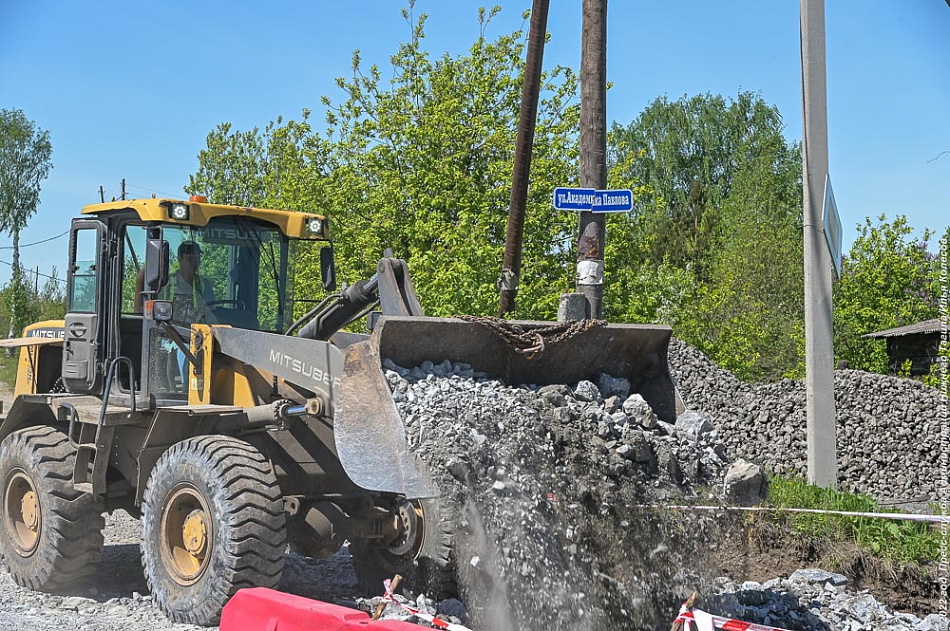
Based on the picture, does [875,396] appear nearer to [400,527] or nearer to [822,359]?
[822,359]

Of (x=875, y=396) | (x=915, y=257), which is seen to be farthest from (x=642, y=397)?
(x=915, y=257)

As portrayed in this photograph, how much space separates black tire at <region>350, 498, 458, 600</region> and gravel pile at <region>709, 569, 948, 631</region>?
1721 mm

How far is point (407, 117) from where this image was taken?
19.2 metres

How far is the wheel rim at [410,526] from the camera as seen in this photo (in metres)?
6.75

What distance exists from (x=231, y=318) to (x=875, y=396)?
9732mm

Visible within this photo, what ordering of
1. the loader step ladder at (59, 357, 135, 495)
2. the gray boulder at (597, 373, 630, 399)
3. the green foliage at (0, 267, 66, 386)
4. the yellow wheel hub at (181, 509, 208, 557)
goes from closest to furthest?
the yellow wheel hub at (181, 509, 208, 557) → the gray boulder at (597, 373, 630, 399) → the loader step ladder at (59, 357, 135, 495) → the green foliage at (0, 267, 66, 386)

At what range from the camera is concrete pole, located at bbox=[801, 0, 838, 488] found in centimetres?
921

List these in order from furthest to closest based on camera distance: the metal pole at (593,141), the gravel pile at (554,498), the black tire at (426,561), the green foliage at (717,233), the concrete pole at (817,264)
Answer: the green foliage at (717,233), the concrete pole at (817,264), the metal pole at (593,141), the black tire at (426,561), the gravel pile at (554,498)

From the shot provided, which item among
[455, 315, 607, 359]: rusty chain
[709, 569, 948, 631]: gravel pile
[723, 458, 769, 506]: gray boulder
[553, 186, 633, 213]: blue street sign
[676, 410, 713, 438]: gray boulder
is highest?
[553, 186, 633, 213]: blue street sign

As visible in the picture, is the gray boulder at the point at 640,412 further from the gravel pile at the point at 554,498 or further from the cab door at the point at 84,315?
the cab door at the point at 84,315

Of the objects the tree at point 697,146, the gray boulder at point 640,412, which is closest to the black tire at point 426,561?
the gray boulder at point 640,412

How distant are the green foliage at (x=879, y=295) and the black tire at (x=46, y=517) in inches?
672

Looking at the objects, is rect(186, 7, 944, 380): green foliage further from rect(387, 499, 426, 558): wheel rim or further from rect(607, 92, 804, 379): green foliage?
rect(387, 499, 426, 558): wheel rim

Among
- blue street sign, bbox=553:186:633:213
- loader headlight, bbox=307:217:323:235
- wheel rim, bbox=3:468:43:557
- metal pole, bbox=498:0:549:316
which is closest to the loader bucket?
blue street sign, bbox=553:186:633:213
